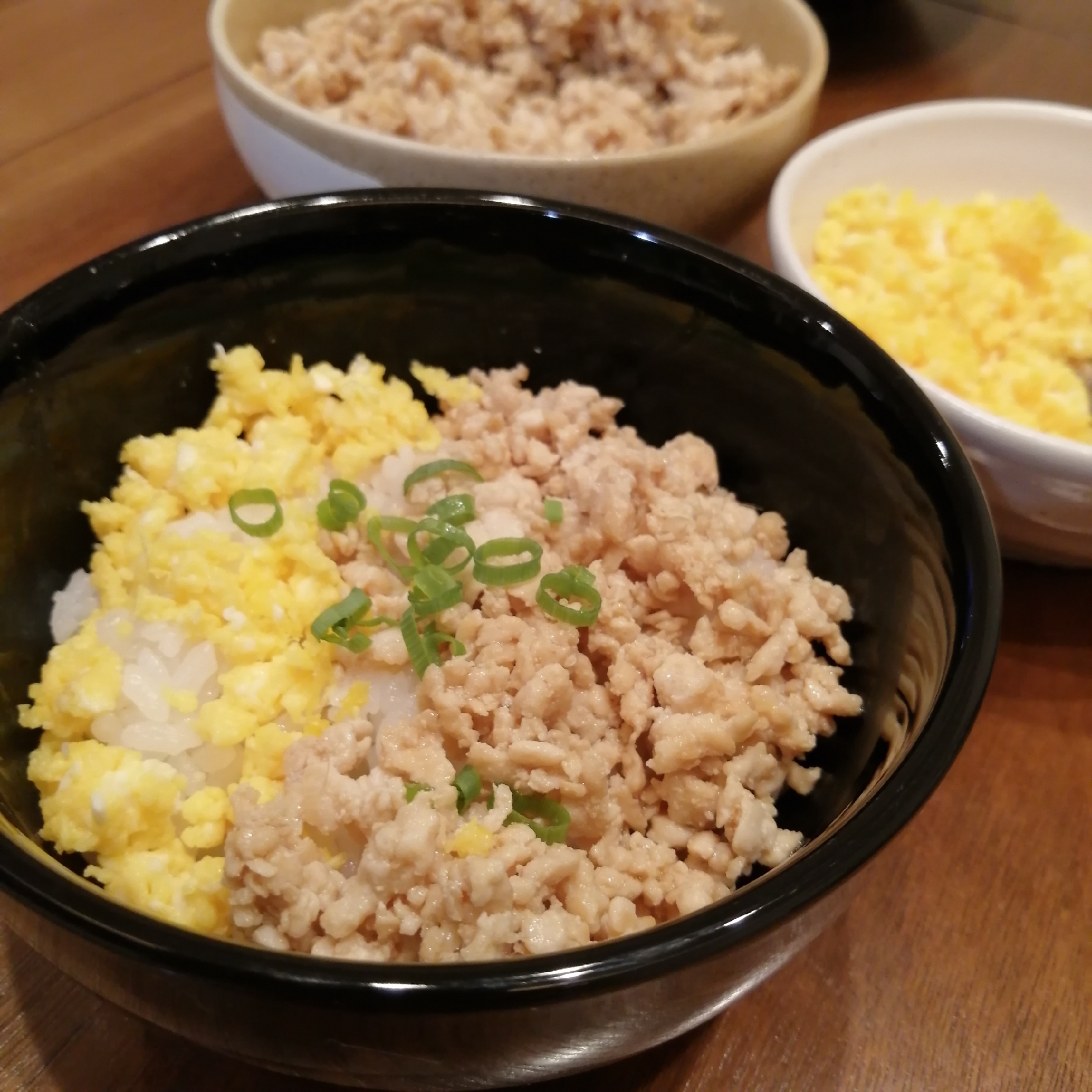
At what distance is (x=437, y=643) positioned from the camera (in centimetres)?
96

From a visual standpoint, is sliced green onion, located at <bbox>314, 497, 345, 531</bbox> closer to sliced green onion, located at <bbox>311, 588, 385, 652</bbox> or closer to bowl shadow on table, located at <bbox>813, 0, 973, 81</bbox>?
sliced green onion, located at <bbox>311, 588, 385, 652</bbox>

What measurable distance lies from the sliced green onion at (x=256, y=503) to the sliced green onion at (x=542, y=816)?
1.25ft

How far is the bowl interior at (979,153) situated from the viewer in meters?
1.54

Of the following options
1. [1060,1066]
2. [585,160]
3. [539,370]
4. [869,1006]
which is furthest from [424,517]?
[1060,1066]

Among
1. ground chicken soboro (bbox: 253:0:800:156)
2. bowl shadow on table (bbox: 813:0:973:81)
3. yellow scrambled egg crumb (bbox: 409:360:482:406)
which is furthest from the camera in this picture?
bowl shadow on table (bbox: 813:0:973:81)

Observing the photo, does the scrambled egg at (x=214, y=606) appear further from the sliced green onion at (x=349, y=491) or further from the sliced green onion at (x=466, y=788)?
the sliced green onion at (x=466, y=788)

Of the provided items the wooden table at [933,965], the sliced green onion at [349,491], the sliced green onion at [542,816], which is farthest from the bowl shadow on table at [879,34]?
the sliced green onion at [542,816]

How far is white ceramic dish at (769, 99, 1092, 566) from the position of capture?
1251mm

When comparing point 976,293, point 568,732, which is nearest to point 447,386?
point 568,732

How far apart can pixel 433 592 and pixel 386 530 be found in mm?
120

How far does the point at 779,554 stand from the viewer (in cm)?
108

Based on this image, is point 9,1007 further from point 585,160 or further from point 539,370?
point 585,160

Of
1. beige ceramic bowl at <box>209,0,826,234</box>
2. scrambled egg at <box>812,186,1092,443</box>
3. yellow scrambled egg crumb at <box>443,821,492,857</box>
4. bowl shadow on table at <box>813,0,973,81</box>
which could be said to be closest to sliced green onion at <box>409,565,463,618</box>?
yellow scrambled egg crumb at <box>443,821,492,857</box>

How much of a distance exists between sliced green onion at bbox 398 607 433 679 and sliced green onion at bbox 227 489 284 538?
0.18m
